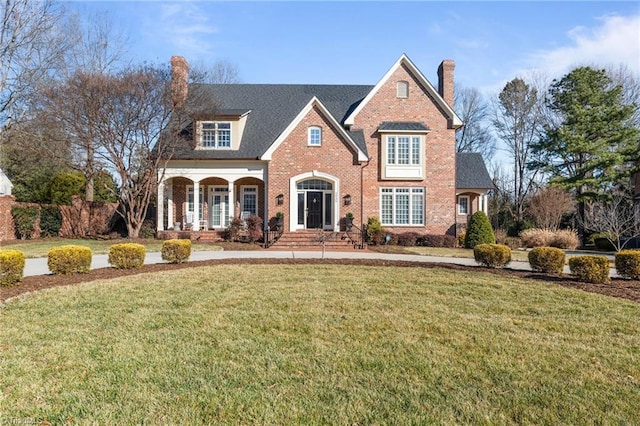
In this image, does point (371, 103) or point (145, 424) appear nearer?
point (145, 424)

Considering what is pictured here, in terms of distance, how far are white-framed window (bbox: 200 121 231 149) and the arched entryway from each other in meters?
5.16

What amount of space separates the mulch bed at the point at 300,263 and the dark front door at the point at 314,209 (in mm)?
8807

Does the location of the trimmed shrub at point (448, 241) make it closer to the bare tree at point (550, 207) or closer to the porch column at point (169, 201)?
the bare tree at point (550, 207)

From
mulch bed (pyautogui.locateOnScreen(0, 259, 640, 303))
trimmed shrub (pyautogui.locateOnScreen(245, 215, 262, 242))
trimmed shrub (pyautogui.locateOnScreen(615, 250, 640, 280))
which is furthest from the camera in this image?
trimmed shrub (pyautogui.locateOnScreen(245, 215, 262, 242))

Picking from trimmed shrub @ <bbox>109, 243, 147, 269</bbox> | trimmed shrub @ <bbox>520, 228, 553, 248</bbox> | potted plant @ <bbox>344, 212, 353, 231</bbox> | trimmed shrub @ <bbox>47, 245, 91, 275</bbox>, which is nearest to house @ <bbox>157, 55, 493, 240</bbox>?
potted plant @ <bbox>344, 212, 353, 231</bbox>

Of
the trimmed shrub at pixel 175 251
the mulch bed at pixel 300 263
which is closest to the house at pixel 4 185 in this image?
the trimmed shrub at pixel 175 251

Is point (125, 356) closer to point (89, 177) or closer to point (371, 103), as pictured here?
point (371, 103)

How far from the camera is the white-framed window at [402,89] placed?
23.8 meters

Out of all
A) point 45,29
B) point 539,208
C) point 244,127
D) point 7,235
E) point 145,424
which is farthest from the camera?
point 539,208

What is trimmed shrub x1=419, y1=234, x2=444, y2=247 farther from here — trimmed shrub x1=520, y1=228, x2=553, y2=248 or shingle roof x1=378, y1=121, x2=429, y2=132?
shingle roof x1=378, y1=121, x2=429, y2=132

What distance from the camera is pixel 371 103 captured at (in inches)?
942

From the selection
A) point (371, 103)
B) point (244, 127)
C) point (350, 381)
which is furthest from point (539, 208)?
point (350, 381)

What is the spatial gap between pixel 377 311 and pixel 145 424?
4.47 meters

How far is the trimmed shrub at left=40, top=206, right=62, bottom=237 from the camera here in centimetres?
2223
